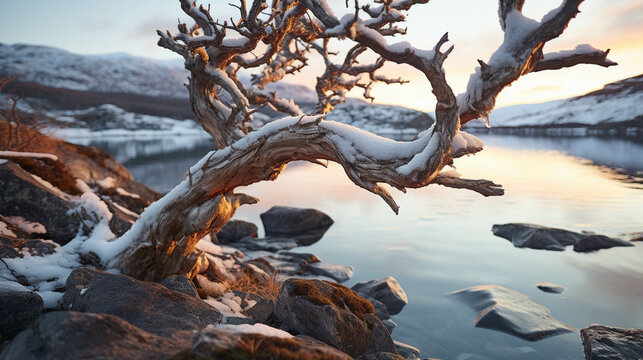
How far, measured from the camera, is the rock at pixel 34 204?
6.85 meters

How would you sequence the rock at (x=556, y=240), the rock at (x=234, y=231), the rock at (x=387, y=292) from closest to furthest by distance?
the rock at (x=387, y=292) → the rock at (x=556, y=240) → the rock at (x=234, y=231)

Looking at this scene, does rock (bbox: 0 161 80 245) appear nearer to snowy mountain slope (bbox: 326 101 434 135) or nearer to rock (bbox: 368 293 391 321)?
rock (bbox: 368 293 391 321)

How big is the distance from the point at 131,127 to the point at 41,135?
10963 centimetres

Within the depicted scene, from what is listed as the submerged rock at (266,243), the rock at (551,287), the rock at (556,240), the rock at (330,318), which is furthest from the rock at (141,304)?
the rock at (556,240)

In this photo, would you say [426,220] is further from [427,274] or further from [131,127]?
[131,127]

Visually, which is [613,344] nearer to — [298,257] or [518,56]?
[518,56]

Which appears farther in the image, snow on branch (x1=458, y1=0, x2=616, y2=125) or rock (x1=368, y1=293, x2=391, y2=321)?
rock (x1=368, y1=293, x2=391, y2=321)

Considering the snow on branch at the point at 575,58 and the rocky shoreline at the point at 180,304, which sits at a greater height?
the snow on branch at the point at 575,58

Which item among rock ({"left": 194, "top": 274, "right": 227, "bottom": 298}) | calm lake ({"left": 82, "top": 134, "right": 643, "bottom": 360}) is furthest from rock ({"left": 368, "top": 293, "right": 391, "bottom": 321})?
rock ({"left": 194, "top": 274, "right": 227, "bottom": 298})

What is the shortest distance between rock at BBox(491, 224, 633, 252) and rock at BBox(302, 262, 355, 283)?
6.54 m

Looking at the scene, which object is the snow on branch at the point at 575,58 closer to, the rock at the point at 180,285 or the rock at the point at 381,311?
the rock at the point at 180,285

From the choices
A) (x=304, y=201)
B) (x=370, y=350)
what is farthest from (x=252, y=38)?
(x=304, y=201)

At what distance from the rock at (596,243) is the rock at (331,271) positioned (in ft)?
25.1

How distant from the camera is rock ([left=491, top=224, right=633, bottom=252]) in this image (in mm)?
12047
